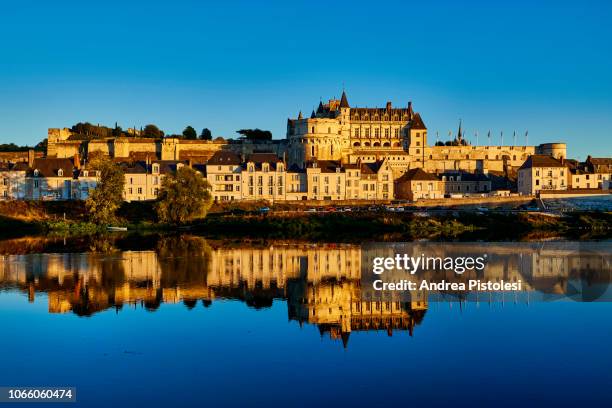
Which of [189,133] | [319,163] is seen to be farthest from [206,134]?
[319,163]

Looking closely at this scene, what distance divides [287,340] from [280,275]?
32.2 ft

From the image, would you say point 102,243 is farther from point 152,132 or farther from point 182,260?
point 152,132

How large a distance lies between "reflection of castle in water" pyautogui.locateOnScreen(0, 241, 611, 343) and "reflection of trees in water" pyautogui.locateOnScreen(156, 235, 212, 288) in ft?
0.12

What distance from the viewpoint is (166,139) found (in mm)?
78625

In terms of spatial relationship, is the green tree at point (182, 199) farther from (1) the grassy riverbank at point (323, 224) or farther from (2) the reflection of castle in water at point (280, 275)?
(2) the reflection of castle in water at point (280, 275)

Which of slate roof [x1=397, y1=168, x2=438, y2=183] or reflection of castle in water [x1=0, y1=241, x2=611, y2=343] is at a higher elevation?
slate roof [x1=397, y1=168, x2=438, y2=183]

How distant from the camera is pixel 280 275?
26.2m

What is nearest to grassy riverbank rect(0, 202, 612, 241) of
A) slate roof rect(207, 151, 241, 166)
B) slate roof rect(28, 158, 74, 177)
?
slate roof rect(28, 158, 74, 177)

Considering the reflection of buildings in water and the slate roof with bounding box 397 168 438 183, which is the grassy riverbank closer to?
the slate roof with bounding box 397 168 438 183

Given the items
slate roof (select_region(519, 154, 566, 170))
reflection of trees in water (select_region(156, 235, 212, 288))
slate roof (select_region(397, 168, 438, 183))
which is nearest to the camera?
reflection of trees in water (select_region(156, 235, 212, 288))

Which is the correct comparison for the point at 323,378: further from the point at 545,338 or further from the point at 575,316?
the point at 575,316

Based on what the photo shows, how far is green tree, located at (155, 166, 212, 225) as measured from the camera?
4781cm

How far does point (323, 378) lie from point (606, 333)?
7.83 meters

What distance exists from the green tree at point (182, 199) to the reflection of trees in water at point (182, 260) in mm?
7109
